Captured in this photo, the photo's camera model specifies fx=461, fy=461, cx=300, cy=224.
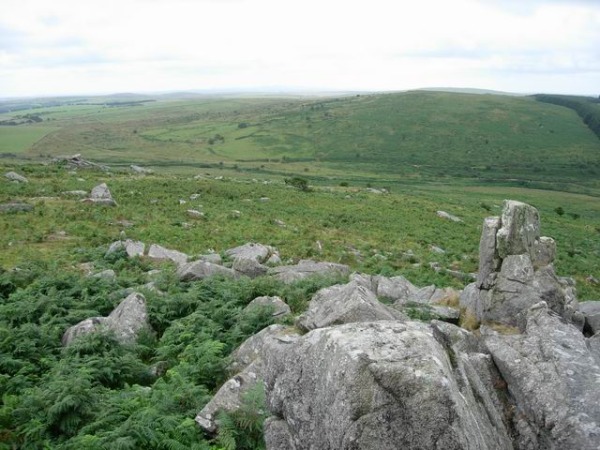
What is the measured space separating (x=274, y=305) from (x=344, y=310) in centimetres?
376

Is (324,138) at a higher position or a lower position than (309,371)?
lower

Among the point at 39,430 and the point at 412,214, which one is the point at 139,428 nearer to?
the point at 39,430

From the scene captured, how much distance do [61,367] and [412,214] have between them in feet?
141


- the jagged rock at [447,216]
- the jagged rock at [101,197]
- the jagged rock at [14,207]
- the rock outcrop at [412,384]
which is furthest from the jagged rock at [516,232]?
the jagged rock at [447,216]

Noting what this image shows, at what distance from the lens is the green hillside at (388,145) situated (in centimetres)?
13038

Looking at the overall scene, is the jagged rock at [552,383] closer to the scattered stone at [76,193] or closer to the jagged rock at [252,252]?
the jagged rock at [252,252]

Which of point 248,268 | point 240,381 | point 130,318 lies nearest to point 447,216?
point 248,268

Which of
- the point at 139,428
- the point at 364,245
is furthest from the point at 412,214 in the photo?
the point at 139,428

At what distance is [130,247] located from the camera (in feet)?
81.6

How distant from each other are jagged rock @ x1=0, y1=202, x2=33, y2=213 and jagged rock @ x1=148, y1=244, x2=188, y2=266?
12720 millimetres

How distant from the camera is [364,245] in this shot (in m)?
33.7

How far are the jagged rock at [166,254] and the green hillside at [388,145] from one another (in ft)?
297

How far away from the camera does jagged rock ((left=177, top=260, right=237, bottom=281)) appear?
18609mm

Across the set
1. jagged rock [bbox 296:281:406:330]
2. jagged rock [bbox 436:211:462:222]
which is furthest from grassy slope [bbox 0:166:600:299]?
jagged rock [bbox 296:281:406:330]
